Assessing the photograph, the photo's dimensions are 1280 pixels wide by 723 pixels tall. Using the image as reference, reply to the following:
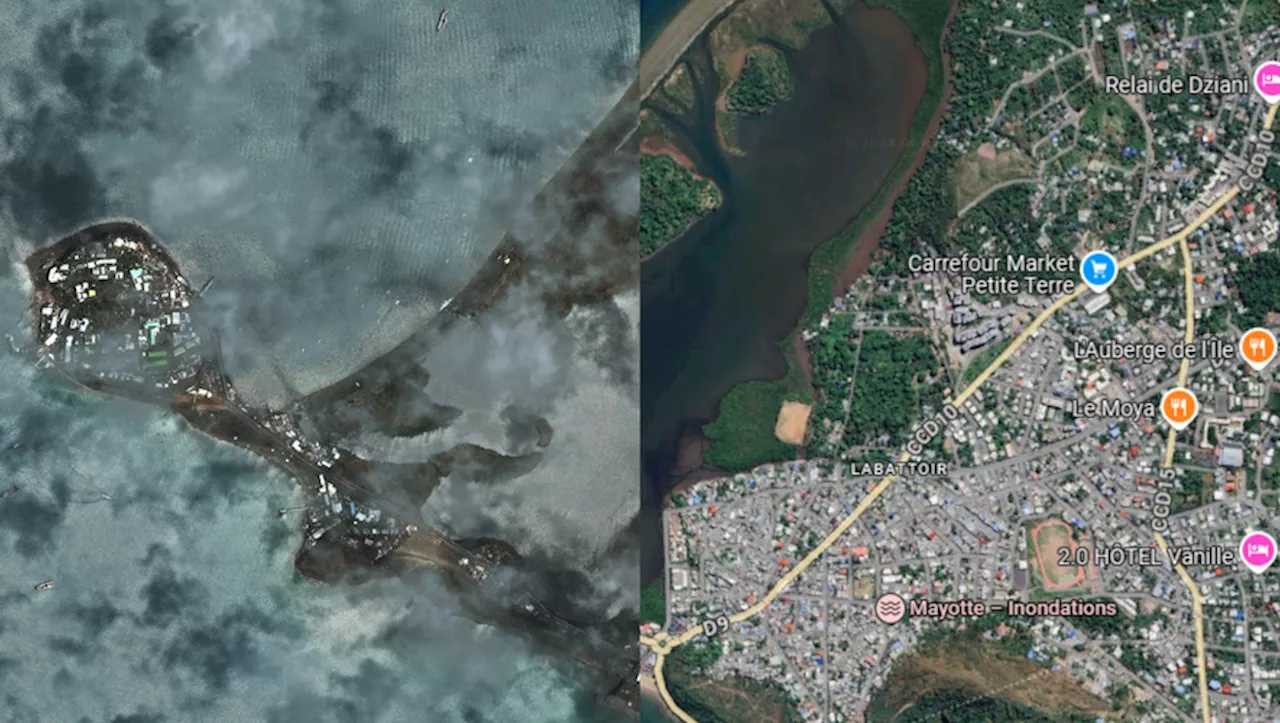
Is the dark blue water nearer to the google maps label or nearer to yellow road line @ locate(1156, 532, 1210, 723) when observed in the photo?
the google maps label

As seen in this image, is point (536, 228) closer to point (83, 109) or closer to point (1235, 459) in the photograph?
point (83, 109)

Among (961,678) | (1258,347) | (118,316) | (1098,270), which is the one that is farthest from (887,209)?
(118,316)

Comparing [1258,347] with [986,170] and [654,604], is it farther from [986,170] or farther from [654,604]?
[654,604]

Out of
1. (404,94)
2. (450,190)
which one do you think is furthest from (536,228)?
(404,94)

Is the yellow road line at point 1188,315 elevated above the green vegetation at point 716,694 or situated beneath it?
elevated above

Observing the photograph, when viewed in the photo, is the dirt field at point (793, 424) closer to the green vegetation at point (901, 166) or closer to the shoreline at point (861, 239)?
the shoreline at point (861, 239)

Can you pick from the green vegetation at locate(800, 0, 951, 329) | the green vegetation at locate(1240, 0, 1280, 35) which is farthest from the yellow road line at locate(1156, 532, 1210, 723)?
the green vegetation at locate(1240, 0, 1280, 35)

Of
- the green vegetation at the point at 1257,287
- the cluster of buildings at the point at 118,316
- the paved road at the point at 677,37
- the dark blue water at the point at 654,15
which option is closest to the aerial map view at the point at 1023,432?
the green vegetation at the point at 1257,287
